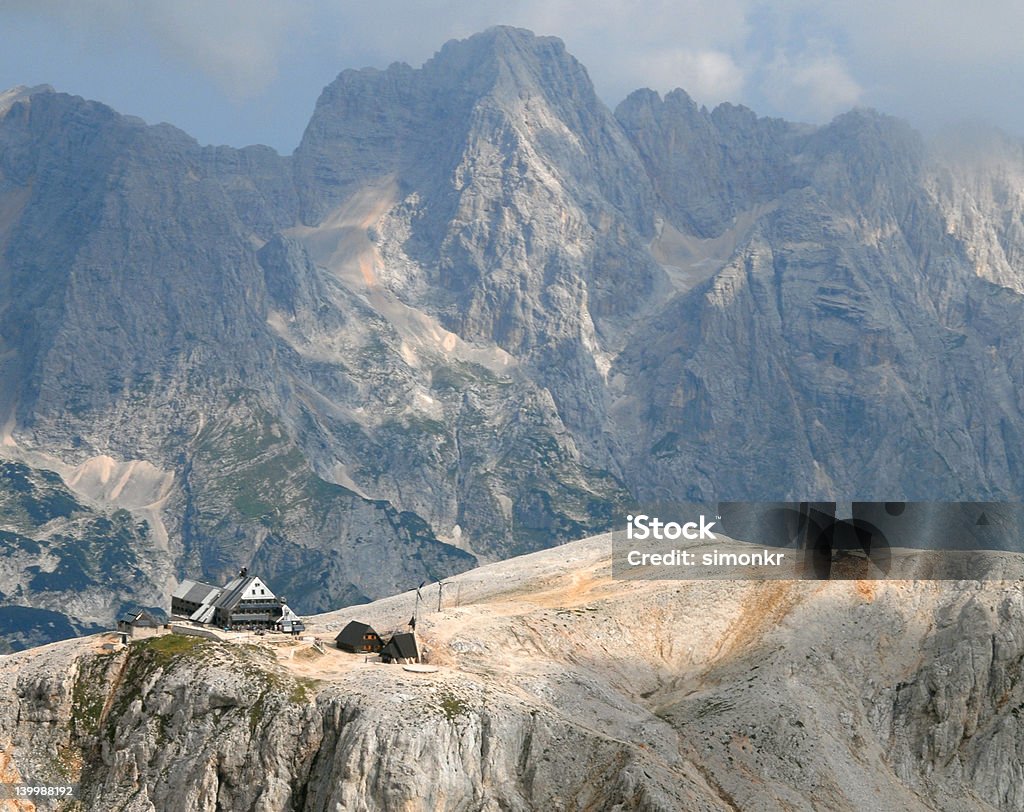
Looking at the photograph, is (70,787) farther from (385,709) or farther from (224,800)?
(385,709)

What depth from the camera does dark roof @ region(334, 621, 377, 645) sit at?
638 feet

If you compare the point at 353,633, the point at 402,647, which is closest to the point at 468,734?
the point at 402,647

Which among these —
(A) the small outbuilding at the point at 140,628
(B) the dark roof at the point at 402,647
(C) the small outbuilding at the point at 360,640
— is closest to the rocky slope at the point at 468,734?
(C) the small outbuilding at the point at 360,640

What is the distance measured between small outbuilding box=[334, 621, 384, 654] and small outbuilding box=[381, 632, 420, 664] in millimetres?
5614

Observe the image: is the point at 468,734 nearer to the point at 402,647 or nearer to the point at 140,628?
the point at 402,647

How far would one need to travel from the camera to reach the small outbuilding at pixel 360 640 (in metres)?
194

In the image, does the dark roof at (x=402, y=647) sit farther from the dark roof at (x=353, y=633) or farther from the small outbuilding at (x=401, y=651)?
the dark roof at (x=353, y=633)

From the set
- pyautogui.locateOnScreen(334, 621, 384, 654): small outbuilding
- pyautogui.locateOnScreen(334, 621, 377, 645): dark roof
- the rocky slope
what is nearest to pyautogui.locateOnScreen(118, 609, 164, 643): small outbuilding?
the rocky slope

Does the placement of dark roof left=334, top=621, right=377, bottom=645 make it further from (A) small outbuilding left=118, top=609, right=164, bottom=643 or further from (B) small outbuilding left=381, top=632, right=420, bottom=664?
(A) small outbuilding left=118, top=609, right=164, bottom=643

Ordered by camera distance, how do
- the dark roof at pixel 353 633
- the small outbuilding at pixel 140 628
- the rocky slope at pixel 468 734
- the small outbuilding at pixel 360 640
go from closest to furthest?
the rocky slope at pixel 468 734, the small outbuilding at pixel 140 628, the small outbuilding at pixel 360 640, the dark roof at pixel 353 633

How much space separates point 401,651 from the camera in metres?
187

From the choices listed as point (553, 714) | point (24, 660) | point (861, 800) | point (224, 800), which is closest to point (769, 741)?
point (861, 800)

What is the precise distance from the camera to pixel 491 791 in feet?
561

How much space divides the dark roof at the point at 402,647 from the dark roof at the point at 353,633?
273 inches
